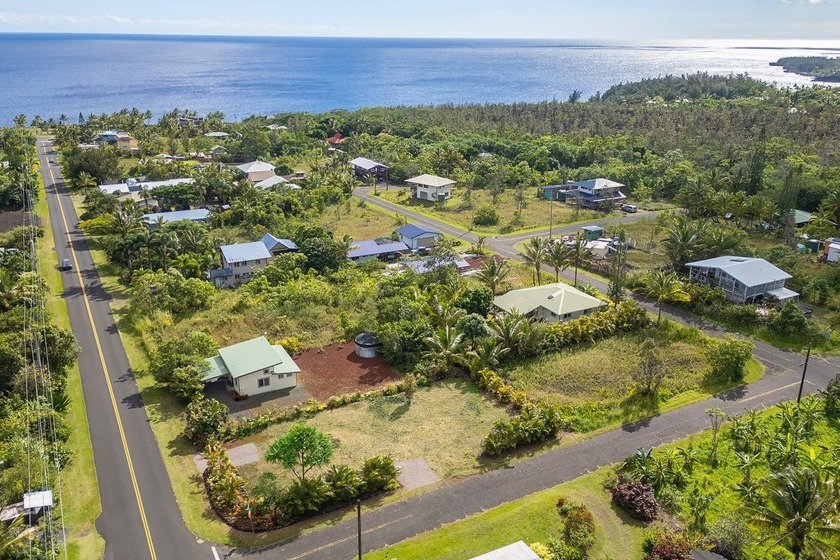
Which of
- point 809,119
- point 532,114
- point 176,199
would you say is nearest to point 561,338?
point 176,199

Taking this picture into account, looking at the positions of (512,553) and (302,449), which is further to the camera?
(302,449)

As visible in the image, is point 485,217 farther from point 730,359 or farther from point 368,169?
point 730,359

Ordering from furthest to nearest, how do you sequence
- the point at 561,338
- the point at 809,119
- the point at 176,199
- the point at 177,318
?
the point at 809,119, the point at 176,199, the point at 177,318, the point at 561,338

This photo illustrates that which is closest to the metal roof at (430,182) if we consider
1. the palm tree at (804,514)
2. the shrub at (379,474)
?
the shrub at (379,474)

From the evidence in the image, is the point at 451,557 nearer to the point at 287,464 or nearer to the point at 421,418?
the point at 287,464

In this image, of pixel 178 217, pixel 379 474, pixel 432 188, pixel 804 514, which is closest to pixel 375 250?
pixel 178 217

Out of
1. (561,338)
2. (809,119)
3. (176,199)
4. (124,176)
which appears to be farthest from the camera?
(809,119)

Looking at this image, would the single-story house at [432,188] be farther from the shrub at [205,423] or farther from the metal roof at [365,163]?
the shrub at [205,423]
